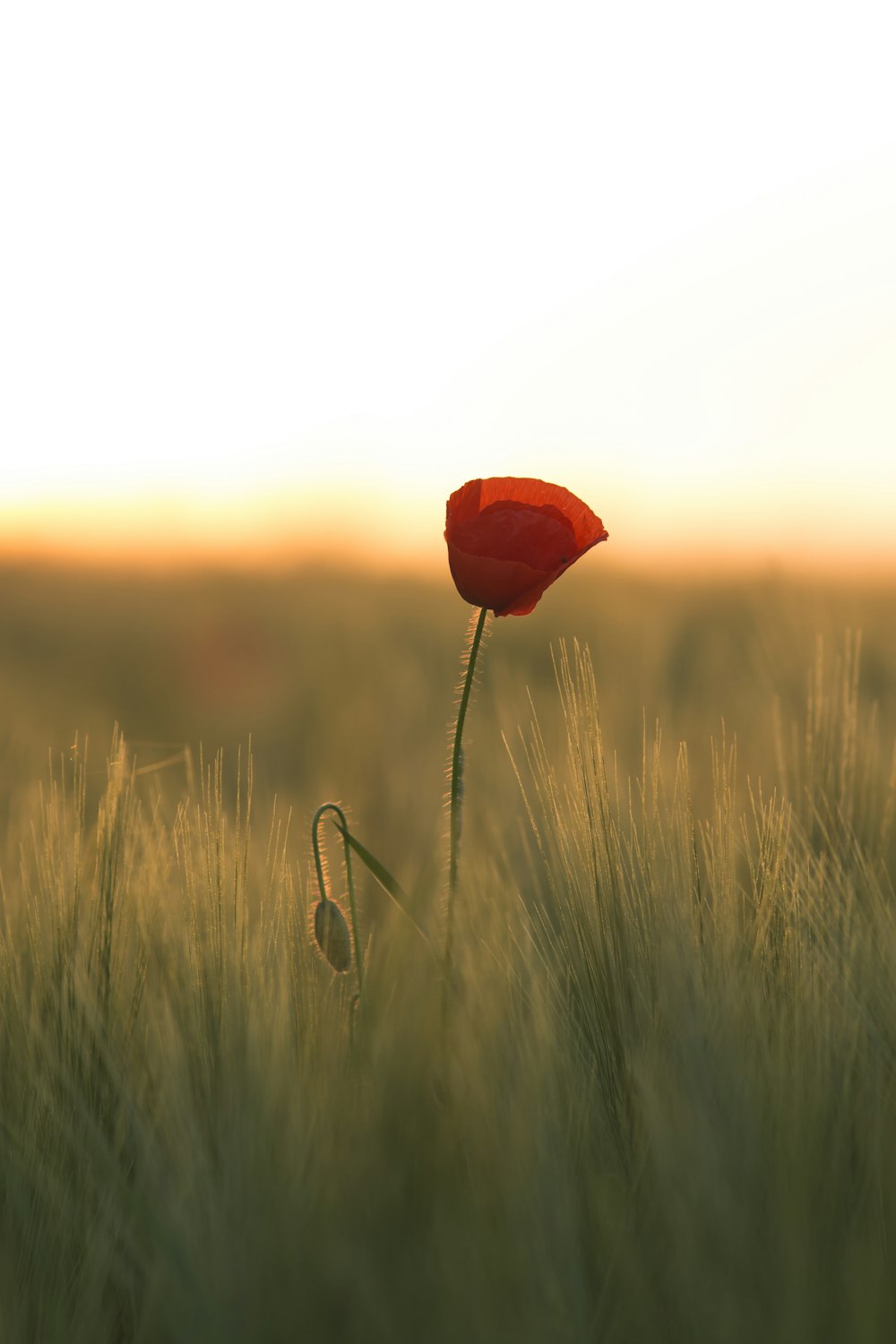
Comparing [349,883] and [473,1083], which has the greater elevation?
[349,883]

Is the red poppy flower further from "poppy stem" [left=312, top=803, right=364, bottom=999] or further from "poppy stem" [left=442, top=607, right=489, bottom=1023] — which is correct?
"poppy stem" [left=312, top=803, right=364, bottom=999]

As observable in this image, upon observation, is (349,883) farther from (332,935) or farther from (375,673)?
(375,673)

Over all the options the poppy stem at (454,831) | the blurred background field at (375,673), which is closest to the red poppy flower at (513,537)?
the poppy stem at (454,831)

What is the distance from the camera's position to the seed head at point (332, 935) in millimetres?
984

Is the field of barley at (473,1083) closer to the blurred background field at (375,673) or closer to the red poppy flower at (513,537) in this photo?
the red poppy flower at (513,537)

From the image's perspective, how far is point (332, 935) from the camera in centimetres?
98

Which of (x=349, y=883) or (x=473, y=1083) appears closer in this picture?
(x=473, y=1083)

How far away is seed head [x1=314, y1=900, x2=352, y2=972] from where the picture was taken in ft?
3.23

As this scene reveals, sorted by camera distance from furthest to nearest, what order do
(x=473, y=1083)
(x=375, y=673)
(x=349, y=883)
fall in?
(x=375, y=673)
(x=349, y=883)
(x=473, y=1083)

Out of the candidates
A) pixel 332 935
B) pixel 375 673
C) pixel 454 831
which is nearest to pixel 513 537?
pixel 454 831

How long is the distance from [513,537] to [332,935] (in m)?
0.35

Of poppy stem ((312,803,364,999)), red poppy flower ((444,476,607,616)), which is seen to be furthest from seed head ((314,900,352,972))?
red poppy flower ((444,476,607,616))

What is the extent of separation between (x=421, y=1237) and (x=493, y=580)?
1.54 ft

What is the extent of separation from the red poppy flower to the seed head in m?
0.27
